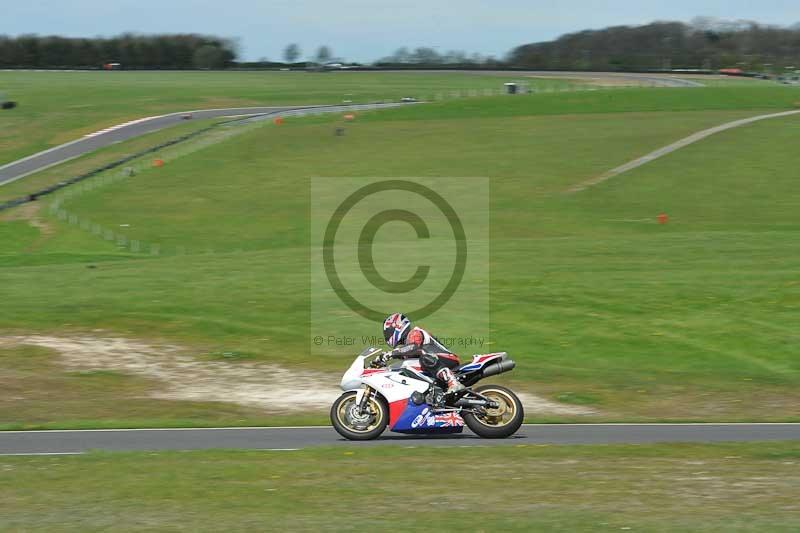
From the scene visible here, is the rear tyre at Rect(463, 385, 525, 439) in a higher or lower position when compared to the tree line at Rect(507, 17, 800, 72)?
lower

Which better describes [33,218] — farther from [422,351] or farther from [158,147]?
[422,351]

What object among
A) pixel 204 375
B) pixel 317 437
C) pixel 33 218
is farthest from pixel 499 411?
pixel 33 218

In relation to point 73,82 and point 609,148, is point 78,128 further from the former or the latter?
point 609,148

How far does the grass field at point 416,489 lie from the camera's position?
1080 cm

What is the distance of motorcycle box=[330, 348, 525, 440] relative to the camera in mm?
16016

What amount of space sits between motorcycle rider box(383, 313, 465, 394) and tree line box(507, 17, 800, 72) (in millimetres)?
118401

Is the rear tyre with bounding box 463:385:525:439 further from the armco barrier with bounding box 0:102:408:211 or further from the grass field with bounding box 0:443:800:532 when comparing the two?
the armco barrier with bounding box 0:102:408:211

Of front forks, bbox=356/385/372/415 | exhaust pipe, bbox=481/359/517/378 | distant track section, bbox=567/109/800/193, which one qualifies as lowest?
front forks, bbox=356/385/372/415

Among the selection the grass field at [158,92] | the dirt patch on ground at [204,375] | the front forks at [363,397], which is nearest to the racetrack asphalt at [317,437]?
the front forks at [363,397]

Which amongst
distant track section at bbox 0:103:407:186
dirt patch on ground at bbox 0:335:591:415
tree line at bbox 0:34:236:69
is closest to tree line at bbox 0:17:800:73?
tree line at bbox 0:34:236:69

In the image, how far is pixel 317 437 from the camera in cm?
1698

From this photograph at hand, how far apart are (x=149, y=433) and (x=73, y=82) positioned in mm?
109134

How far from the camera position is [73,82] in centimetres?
11844

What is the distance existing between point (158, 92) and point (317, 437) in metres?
98.8
